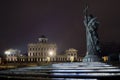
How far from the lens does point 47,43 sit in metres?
142

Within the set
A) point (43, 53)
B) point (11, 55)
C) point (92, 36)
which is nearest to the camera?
point (92, 36)

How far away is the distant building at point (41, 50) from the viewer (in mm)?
137500

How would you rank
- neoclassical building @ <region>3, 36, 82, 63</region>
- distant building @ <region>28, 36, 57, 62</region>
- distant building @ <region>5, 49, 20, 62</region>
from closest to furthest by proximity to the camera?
distant building @ <region>5, 49, 20, 62</region>, neoclassical building @ <region>3, 36, 82, 63</region>, distant building @ <region>28, 36, 57, 62</region>

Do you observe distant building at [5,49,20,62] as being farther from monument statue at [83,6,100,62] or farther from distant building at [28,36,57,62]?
monument statue at [83,6,100,62]

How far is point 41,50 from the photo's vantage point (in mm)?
139875

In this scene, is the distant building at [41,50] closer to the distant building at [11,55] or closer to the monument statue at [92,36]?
the distant building at [11,55]

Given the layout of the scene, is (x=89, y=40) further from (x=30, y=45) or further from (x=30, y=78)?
(x=30, y=45)

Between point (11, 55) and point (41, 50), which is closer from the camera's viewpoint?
point (11, 55)

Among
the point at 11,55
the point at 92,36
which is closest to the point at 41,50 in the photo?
the point at 11,55

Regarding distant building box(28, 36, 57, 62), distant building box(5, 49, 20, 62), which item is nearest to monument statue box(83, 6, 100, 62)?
distant building box(5, 49, 20, 62)

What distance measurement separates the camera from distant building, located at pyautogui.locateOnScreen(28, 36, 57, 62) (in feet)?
451

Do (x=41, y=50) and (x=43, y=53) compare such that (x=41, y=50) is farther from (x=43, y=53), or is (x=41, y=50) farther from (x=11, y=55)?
(x=11, y=55)

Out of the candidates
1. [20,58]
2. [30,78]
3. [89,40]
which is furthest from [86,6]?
[20,58]

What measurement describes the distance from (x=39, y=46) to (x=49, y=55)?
746cm
